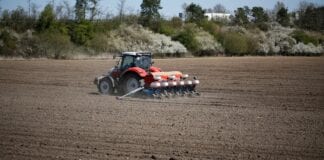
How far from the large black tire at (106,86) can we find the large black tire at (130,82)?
0.57 m

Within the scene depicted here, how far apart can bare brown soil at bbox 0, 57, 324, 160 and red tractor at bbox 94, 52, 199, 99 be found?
57 centimetres

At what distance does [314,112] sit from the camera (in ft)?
50.3

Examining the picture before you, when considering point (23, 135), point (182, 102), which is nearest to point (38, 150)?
point (23, 135)

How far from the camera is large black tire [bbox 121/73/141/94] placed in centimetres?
1875

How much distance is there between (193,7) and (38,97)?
57.6 meters

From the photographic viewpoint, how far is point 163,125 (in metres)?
12.6

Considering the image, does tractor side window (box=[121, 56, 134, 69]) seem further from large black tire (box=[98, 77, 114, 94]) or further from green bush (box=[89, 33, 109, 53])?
green bush (box=[89, 33, 109, 53])

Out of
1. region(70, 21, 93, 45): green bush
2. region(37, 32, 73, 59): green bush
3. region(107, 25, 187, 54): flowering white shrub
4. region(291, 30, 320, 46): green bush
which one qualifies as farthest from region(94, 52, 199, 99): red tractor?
region(291, 30, 320, 46): green bush

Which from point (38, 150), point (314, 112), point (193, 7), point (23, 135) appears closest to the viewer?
point (38, 150)

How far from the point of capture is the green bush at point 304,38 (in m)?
73.8

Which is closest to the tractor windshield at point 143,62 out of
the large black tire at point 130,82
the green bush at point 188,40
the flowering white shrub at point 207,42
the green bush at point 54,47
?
the large black tire at point 130,82

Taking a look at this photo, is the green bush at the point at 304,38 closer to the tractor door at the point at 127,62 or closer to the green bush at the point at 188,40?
the green bush at the point at 188,40

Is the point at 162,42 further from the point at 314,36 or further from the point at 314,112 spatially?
the point at 314,112

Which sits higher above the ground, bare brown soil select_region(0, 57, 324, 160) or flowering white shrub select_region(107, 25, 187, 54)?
flowering white shrub select_region(107, 25, 187, 54)
